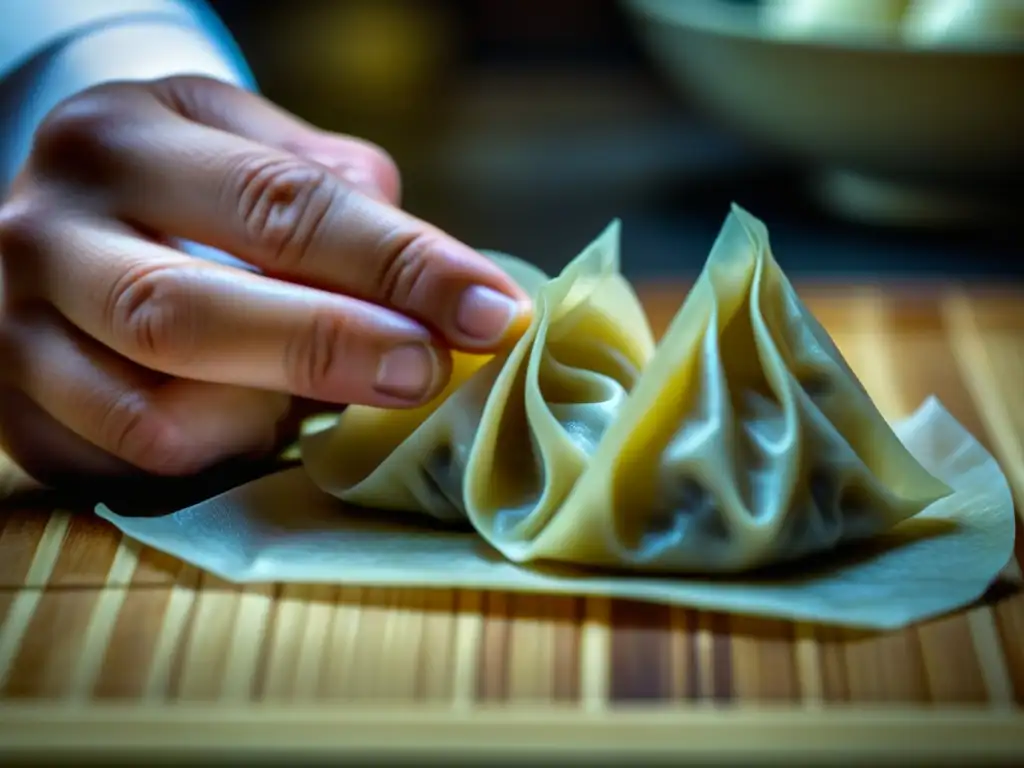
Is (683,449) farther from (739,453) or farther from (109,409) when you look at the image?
(109,409)

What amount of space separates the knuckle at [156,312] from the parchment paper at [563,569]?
12 centimetres

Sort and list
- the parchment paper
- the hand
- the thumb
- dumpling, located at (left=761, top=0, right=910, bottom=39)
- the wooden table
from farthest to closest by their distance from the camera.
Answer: dumpling, located at (left=761, top=0, right=910, bottom=39), the thumb, the hand, the parchment paper, the wooden table

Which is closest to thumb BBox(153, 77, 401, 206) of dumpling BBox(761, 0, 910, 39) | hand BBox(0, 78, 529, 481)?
hand BBox(0, 78, 529, 481)

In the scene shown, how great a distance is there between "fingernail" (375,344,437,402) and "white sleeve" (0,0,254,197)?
521 millimetres

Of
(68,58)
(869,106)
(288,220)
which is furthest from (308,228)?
(869,106)

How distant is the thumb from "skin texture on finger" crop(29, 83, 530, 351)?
0.10 m

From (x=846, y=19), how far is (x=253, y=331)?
1.30 metres

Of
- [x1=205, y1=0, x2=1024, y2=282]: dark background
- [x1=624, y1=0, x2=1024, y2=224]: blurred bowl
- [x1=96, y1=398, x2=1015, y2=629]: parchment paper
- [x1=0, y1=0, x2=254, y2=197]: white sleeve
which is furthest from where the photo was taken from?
[x1=205, y1=0, x2=1024, y2=282]: dark background

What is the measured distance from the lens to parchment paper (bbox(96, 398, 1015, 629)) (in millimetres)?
832

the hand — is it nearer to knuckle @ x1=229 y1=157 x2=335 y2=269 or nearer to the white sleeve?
knuckle @ x1=229 y1=157 x2=335 y2=269

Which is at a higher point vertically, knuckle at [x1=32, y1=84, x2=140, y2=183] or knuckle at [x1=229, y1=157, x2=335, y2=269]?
knuckle at [x1=32, y1=84, x2=140, y2=183]

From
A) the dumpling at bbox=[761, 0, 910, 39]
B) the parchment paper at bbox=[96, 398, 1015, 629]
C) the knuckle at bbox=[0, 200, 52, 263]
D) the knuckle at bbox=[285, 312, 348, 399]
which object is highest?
the knuckle at bbox=[0, 200, 52, 263]

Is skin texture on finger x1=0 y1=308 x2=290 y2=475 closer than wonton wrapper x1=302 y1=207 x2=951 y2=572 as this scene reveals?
No

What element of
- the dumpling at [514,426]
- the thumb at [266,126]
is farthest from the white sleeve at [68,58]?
the dumpling at [514,426]
